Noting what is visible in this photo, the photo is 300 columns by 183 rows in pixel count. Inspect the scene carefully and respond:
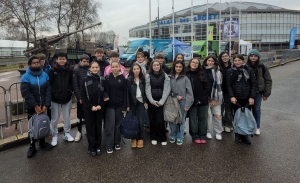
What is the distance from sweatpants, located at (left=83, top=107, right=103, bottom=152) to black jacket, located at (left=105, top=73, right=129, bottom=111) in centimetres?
29

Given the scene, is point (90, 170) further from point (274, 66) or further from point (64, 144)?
point (274, 66)

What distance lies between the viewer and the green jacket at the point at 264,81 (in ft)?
15.6

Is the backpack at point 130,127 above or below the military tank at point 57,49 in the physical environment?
below

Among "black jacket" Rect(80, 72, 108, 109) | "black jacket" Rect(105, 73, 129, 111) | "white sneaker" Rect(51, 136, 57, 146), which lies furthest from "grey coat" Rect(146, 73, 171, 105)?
"white sneaker" Rect(51, 136, 57, 146)

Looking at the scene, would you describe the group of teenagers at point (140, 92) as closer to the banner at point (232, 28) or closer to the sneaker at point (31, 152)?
the sneaker at point (31, 152)

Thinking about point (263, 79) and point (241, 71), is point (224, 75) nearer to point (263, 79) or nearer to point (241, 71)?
point (241, 71)

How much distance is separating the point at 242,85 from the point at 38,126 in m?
3.86

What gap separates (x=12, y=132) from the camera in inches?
199

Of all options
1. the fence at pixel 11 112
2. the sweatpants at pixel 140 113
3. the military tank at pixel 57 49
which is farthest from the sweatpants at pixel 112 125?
the military tank at pixel 57 49

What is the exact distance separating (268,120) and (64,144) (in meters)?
4.99

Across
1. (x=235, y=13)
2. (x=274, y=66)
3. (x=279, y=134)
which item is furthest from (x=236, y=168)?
(x=235, y=13)

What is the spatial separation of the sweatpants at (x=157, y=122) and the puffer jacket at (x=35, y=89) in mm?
1944

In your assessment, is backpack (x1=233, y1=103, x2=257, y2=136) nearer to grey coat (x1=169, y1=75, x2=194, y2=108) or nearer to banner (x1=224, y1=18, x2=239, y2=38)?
grey coat (x1=169, y1=75, x2=194, y2=108)

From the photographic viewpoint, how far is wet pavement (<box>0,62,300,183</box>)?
3.31 meters
